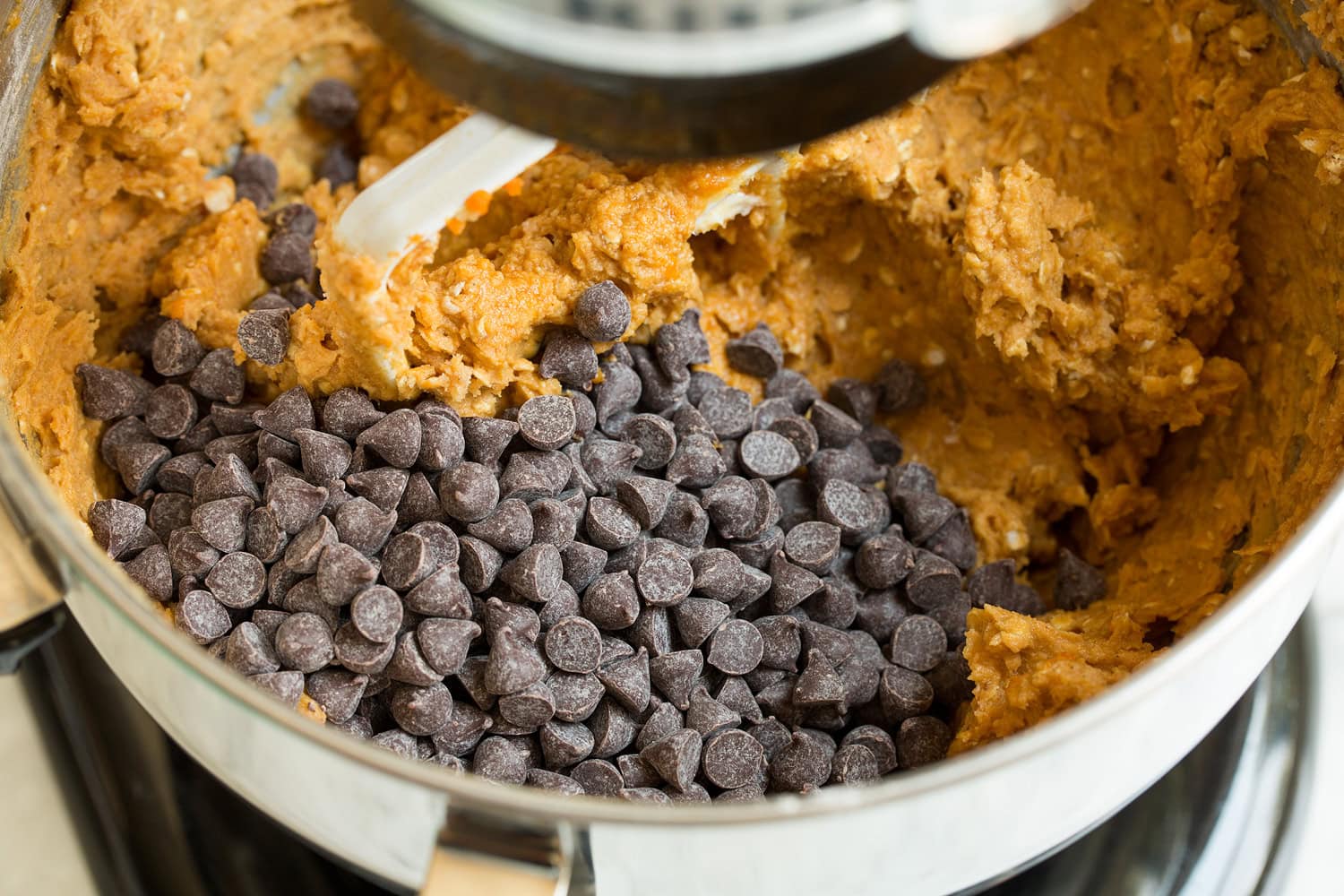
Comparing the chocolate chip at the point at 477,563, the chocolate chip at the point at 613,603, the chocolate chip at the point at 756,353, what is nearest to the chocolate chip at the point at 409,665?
the chocolate chip at the point at 477,563

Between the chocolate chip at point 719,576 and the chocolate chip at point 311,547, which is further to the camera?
the chocolate chip at point 719,576

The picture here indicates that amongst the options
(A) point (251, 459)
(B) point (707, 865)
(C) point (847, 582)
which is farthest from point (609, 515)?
(B) point (707, 865)

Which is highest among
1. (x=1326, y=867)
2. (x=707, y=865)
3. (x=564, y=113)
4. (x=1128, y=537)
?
(x=564, y=113)

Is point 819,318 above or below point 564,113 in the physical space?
below

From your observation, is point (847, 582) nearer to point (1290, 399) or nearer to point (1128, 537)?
point (1128, 537)

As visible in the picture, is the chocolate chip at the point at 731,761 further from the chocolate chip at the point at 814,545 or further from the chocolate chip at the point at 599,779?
the chocolate chip at the point at 814,545

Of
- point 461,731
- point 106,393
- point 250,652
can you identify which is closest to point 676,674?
point 461,731

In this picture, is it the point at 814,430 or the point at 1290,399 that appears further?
the point at 814,430

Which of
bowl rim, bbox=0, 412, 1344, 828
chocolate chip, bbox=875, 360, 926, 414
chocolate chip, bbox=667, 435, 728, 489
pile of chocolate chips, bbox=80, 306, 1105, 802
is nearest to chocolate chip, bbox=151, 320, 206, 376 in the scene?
pile of chocolate chips, bbox=80, 306, 1105, 802
